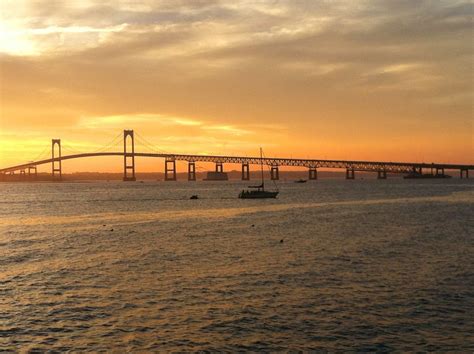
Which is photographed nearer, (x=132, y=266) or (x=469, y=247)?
(x=132, y=266)

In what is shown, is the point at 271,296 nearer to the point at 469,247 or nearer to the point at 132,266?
the point at 132,266

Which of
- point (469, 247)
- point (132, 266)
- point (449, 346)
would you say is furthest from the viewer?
point (469, 247)

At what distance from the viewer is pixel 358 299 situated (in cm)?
2020

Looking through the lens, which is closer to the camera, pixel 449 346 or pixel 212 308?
pixel 449 346

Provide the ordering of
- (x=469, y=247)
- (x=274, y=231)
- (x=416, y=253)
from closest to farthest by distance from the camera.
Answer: (x=416, y=253)
(x=469, y=247)
(x=274, y=231)

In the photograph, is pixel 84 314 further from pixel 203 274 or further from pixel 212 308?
pixel 203 274

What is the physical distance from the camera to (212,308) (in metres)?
19.2

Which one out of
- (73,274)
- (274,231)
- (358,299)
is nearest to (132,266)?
(73,274)

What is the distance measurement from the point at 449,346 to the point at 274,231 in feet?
104

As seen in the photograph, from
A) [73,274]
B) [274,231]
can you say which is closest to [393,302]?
[73,274]

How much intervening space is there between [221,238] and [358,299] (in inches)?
875

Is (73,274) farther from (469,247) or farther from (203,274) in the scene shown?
(469,247)

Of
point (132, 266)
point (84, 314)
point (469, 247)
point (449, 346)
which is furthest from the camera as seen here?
point (469, 247)

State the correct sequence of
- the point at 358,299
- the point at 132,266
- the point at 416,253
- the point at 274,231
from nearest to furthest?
the point at 358,299, the point at 132,266, the point at 416,253, the point at 274,231
